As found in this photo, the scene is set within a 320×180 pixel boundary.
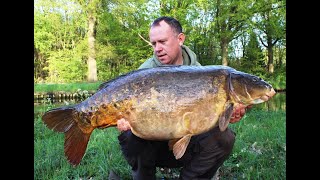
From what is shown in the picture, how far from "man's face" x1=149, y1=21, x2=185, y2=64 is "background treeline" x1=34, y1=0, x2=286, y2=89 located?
40.6 ft

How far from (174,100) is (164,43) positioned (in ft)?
2.68

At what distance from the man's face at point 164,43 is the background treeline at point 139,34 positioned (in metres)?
12.4

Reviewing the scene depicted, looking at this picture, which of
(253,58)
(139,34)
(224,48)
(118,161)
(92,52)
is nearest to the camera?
(118,161)

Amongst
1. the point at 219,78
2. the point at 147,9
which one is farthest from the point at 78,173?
the point at 147,9

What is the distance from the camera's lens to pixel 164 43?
2.74 m

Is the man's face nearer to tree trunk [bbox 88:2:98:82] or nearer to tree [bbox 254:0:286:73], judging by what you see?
tree [bbox 254:0:286:73]

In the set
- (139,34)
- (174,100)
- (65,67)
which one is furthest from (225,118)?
(65,67)

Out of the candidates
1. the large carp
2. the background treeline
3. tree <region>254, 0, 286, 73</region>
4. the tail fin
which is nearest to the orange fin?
the large carp

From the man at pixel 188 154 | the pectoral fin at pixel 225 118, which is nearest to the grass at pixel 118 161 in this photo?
the man at pixel 188 154

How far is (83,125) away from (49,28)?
61.0 feet

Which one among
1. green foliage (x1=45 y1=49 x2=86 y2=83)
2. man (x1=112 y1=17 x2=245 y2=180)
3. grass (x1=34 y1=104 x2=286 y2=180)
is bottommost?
grass (x1=34 y1=104 x2=286 y2=180)

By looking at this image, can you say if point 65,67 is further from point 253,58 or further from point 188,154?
point 188,154

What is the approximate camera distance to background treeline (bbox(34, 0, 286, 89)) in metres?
15.6

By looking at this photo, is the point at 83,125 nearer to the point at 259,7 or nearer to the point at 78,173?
the point at 78,173
